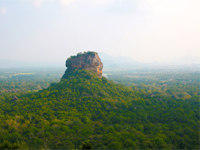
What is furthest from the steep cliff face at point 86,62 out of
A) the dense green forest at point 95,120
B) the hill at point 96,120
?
the dense green forest at point 95,120

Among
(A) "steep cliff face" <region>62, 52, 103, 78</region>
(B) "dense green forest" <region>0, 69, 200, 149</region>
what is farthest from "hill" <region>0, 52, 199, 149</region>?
(A) "steep cliff face" <region>62, 52, 103, 78</region>

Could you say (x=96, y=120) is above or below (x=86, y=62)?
below

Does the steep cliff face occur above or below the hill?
above

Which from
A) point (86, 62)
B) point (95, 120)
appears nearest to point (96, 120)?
point (95, 120)

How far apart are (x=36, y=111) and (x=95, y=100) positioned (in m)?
11.1

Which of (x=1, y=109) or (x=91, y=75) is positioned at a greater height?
(x=91, y=75)

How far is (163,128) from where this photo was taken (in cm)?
2280

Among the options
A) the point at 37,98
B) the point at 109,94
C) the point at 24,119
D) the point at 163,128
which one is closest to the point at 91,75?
the point at 109,94

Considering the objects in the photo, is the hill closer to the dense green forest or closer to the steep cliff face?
the dense green forest

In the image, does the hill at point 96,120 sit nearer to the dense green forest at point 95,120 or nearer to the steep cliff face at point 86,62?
the dense green forest at point 95,120

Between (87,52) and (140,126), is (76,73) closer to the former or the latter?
(87,52)

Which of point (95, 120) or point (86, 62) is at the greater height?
point (86, 62)

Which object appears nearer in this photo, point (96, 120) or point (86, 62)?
point (96, 120)

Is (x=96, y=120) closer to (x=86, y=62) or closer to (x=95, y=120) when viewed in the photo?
(x=95, y=120)
